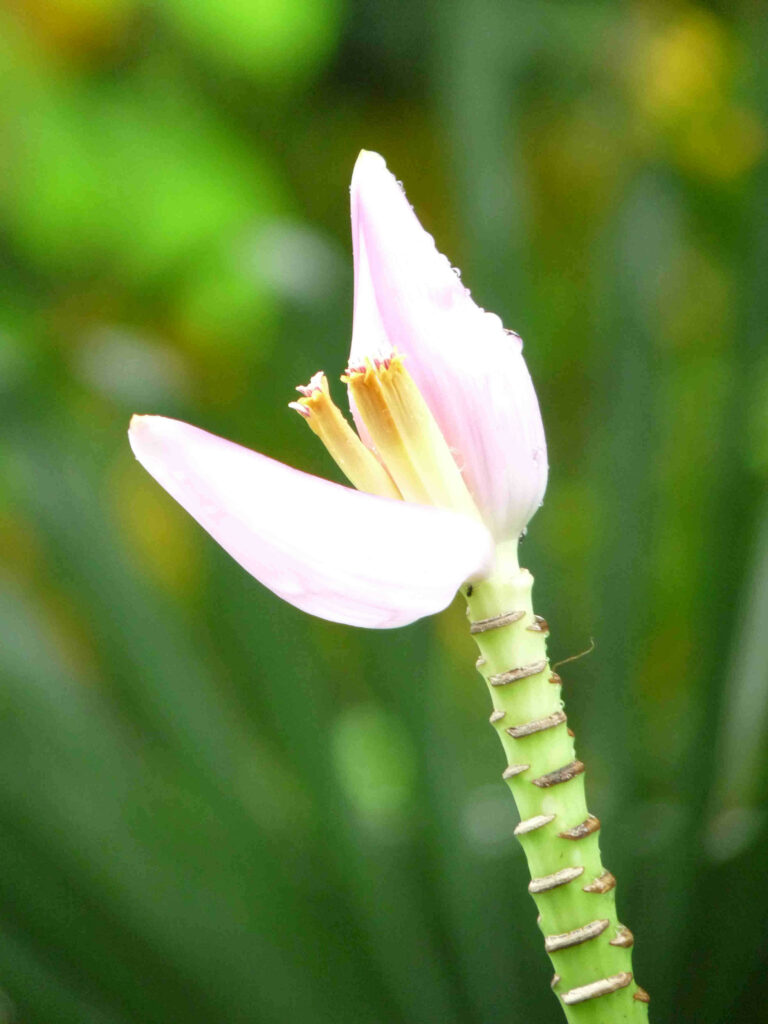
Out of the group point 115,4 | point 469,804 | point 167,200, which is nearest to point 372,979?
point 469,804

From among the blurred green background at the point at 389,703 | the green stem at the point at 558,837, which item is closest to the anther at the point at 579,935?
the green stem at the point at 558,837

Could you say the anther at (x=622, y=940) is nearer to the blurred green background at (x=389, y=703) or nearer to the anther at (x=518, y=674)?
the anther at (x=518, y=674)

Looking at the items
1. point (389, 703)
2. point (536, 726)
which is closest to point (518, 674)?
point (536, 726)

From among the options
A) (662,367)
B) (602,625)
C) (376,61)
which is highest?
(376,61)

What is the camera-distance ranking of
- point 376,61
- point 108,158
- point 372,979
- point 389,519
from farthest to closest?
1. point 376,61
2. point 108,158
3. point 372,979
4. point 389,519

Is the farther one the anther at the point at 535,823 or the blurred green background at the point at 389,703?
the blurred green background at the point at 389,703

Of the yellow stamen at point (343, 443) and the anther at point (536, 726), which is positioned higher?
the yellow stamen at point (343, 443)

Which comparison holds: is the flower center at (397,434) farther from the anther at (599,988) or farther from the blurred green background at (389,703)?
the blurred green background at (389,703)

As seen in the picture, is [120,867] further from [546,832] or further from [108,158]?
[108,158]
